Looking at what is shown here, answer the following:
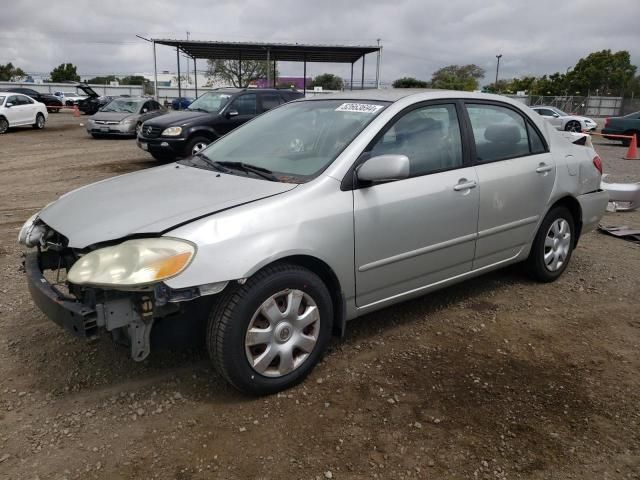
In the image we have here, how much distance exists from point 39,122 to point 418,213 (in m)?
21.8

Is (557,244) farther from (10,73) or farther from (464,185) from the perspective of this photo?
(10,73)

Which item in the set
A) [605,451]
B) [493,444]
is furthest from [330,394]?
[605,451]

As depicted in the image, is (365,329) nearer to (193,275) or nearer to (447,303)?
(447,303)

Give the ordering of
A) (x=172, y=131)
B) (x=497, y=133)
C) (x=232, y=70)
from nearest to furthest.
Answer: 1. (x=497, y=133)
2. (x=172, y=131)
3. (x=232, y=70)

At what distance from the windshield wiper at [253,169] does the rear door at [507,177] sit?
1.51 meters

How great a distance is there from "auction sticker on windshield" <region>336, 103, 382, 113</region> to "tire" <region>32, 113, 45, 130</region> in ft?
68.6

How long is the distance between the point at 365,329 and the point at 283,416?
1166 millimetres

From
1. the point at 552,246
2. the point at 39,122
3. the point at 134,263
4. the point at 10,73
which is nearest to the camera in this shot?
the point at 134,263

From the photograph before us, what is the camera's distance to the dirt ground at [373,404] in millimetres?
2400

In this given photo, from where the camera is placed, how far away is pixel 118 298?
2.45 meters

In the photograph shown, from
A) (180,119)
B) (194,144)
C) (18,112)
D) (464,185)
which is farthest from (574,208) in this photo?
(18,112)

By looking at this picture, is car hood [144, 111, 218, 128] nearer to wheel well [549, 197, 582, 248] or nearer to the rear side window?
the rear side window

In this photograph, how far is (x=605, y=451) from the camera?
251cm

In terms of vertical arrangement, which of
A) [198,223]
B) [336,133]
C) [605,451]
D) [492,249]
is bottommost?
[605,451]
